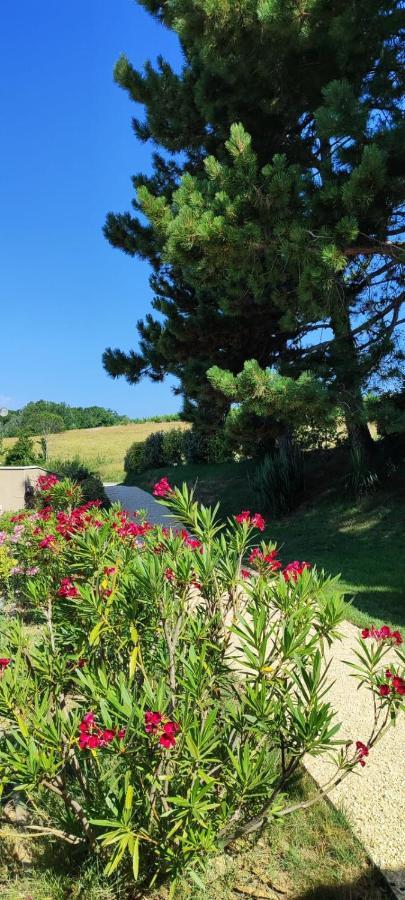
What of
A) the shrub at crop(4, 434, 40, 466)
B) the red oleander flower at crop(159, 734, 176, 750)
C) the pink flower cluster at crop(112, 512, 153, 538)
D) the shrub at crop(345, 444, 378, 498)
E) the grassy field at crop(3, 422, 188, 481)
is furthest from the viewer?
the grassy field at crop(3, 422, 188, 481)

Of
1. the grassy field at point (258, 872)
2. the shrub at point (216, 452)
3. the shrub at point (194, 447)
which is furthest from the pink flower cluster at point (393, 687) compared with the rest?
the shrub at point (194, 447)

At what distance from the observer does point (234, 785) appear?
66.3 inches

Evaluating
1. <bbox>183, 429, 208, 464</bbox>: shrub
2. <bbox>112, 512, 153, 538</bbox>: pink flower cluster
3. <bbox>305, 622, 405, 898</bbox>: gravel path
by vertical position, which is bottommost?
<bbox>305, 622, 405, 898</bbox>: gravel path

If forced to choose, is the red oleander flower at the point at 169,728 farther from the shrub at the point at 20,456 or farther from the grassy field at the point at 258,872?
the shrub at the point at 20,456

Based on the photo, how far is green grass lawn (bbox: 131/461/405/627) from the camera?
5.39 m

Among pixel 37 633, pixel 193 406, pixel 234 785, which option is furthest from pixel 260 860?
pixel 193 406

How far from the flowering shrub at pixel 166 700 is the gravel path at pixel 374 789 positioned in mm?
271

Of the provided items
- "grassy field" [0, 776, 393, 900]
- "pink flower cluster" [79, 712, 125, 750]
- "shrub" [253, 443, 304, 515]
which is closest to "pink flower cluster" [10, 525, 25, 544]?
"grassy field" [0, 776, 393, 900]

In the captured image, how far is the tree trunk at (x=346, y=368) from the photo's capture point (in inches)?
281

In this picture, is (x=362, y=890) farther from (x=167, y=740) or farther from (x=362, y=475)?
(x=362, y=475)

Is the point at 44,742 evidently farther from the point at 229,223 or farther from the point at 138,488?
the point at 138,488

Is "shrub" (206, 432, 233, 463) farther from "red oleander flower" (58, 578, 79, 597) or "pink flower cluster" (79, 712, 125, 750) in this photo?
"pink flower cluster" (79, 712, 125, 750)

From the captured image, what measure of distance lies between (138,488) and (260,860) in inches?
573

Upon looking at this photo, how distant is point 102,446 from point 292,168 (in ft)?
74.6
